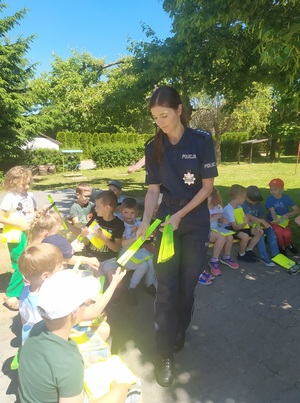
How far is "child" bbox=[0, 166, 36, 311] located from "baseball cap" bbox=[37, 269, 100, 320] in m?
2.25

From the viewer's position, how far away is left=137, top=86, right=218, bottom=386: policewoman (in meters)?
2.54

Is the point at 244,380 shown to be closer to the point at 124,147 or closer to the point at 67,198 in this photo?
the point at 67,198

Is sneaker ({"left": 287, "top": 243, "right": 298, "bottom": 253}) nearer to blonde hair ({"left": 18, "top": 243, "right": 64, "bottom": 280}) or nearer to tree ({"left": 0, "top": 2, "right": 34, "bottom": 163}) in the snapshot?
blonde hair ({"left": 18, "top": 243, "right": 64, "bottom": 280})

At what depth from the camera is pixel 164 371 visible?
9.08 feet

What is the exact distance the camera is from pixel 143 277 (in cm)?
443

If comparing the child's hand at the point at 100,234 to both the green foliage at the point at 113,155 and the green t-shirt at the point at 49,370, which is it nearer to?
the green t-shirt at the point at 49,370

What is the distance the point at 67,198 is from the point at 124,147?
15.4 meters

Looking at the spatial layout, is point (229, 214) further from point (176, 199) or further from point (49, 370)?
point (49, 370)

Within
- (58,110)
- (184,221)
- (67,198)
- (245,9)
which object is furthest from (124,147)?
(184,221)

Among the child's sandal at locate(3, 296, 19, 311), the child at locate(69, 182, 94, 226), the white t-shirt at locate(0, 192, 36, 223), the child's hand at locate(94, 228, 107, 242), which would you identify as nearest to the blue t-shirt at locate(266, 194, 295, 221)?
the child at locate(69, 182, 94, 226)

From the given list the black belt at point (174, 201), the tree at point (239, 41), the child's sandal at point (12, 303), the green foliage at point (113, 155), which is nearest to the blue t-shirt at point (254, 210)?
the tree at point (239, 41)

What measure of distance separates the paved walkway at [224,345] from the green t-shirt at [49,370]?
1231 millimetres

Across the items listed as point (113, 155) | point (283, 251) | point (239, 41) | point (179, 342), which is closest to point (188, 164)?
point (179, 342)

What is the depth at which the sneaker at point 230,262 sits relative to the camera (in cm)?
509
